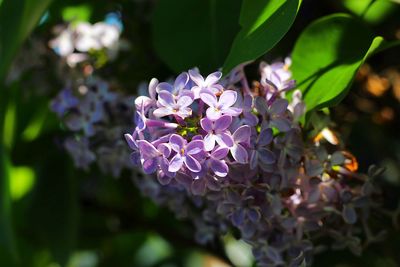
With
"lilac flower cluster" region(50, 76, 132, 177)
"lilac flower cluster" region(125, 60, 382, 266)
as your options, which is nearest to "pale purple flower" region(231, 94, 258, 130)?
"lilac flower cluster" region(125, 60, 382, 266)

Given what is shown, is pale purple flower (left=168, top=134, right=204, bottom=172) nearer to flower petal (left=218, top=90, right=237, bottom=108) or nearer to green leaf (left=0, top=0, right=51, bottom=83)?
flower petal (left=218, top=90, right=237, bottom=108)

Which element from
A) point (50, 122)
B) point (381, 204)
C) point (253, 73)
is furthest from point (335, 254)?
point (50, 122)

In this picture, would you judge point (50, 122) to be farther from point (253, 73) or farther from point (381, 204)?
point (381, 204)

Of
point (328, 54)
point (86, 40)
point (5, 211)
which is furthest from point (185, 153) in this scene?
point (86, 40)

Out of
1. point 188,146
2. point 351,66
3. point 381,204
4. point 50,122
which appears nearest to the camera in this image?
point 188,146

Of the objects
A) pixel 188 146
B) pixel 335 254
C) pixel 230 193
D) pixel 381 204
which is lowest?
pixel 335 254

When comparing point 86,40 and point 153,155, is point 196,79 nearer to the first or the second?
point 153,155
